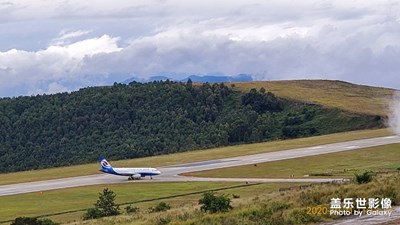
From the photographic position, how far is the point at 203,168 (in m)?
85.8

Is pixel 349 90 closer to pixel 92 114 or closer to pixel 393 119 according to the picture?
pixel 393 119

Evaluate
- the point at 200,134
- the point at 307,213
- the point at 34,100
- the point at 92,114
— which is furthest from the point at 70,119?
the point at 307,213

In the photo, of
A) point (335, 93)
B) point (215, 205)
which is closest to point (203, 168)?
point (215, 205)

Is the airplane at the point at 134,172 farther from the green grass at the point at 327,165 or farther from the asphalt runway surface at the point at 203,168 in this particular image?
the green grass at the point at 327,165

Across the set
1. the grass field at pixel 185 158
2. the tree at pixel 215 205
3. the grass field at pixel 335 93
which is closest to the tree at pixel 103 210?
the tree at pixel 215 205

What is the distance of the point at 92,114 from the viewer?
145750mm

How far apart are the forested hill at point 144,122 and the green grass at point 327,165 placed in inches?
1656

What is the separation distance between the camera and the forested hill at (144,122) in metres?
129

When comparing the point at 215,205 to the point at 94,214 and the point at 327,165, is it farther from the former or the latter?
the point at 327,165

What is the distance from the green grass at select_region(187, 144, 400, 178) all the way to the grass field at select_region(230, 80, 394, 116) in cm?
4579

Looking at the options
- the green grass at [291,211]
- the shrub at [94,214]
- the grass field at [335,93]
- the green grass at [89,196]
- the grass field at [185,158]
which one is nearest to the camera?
the green grass at [291,211]

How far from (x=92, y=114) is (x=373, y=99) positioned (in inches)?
2495

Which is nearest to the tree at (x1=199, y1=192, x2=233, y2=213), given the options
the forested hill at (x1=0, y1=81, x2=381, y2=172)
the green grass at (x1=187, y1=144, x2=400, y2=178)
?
the green grass at (x1=187, y1=144, x2=400, y2=178)

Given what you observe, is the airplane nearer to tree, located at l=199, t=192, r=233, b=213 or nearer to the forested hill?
the forested hill
